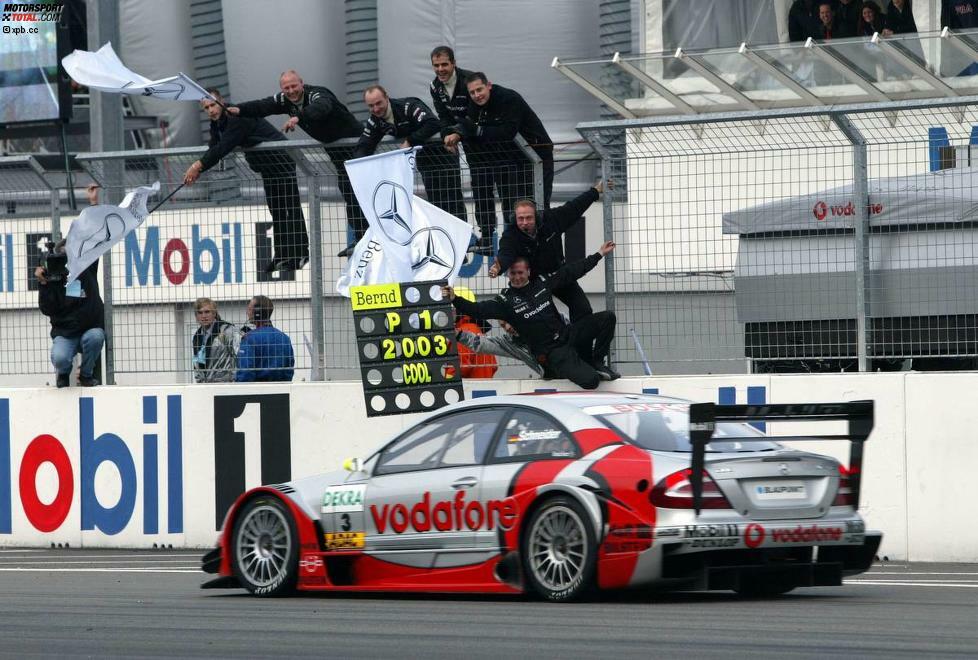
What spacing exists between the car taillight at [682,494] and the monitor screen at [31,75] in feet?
71.7

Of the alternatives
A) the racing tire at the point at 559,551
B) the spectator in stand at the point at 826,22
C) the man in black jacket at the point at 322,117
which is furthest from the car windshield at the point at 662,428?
the spectator in stand at the point at 826,22

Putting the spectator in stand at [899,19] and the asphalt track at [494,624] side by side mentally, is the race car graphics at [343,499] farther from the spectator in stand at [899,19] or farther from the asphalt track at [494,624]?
the spectator in stand at [899,19]

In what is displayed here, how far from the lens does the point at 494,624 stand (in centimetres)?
853

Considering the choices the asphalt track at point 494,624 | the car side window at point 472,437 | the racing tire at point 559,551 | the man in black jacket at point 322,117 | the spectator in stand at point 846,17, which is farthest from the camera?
the spectator in stand at point 846,17

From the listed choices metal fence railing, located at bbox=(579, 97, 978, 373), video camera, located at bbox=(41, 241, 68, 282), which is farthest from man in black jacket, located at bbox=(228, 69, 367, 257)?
metal fence railing, located at bbox=(579, 97, 978, 373)

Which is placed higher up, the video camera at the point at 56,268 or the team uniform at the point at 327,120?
the team uniform at the point at 327,120

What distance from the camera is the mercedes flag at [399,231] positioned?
47.2 feet

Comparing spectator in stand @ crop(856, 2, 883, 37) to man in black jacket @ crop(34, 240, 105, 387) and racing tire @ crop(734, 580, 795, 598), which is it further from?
racing tire @ crop(734, 580, 795, 598)

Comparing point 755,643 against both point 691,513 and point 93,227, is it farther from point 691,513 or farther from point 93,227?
point 93,227

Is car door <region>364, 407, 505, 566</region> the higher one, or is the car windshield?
the car windshield

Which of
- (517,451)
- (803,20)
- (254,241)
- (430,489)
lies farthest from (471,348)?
(803,20)

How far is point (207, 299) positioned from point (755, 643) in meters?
8.82

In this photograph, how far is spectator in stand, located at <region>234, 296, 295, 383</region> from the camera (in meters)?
15.5

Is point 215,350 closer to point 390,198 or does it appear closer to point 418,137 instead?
point 390,198
